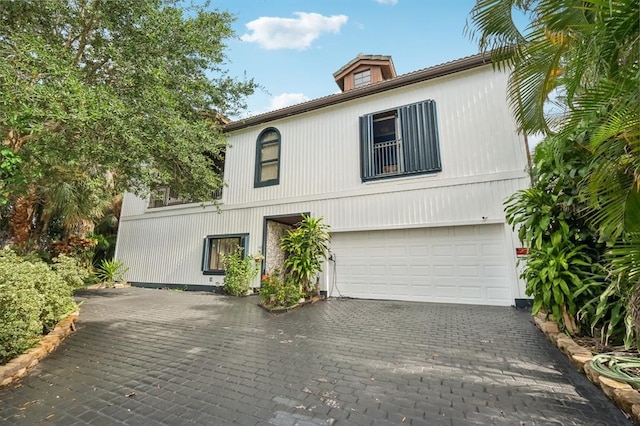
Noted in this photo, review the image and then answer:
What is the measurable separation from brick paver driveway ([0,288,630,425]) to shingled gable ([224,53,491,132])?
5.97 metres

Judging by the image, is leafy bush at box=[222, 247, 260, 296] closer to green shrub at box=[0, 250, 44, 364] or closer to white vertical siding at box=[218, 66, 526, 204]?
white vertical siding at box=[218, 66, 526, 204]

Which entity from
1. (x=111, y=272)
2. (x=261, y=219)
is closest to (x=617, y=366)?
(x=261, y=219)

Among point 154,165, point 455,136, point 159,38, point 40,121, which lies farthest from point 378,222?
point 40,121

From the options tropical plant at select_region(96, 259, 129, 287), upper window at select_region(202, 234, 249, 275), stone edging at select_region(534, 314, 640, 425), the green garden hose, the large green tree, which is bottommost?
stone edging at select_region(534, 314, 640, 425)

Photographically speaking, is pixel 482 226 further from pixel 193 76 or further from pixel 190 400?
pixel 193 76

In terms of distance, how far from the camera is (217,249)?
987 cm

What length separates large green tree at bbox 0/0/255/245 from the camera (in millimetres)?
4008

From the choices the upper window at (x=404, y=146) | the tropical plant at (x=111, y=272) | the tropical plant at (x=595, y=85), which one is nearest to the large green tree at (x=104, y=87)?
the upper window at (x=404, y=146)

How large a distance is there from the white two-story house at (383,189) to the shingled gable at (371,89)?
32 millimetres

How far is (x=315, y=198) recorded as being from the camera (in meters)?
8.47

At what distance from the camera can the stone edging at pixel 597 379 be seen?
6.75 feet

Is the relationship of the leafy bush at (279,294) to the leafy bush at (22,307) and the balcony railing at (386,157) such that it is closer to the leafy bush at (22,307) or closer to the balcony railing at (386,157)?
the leafy bush at (22,307)

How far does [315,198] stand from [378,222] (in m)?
2.04

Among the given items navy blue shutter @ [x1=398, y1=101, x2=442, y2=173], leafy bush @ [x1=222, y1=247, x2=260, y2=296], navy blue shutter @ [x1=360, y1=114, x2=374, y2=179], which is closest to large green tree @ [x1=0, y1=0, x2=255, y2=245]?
leafy bush @ [x1=222, y1=247, x2=260, y2=296]
